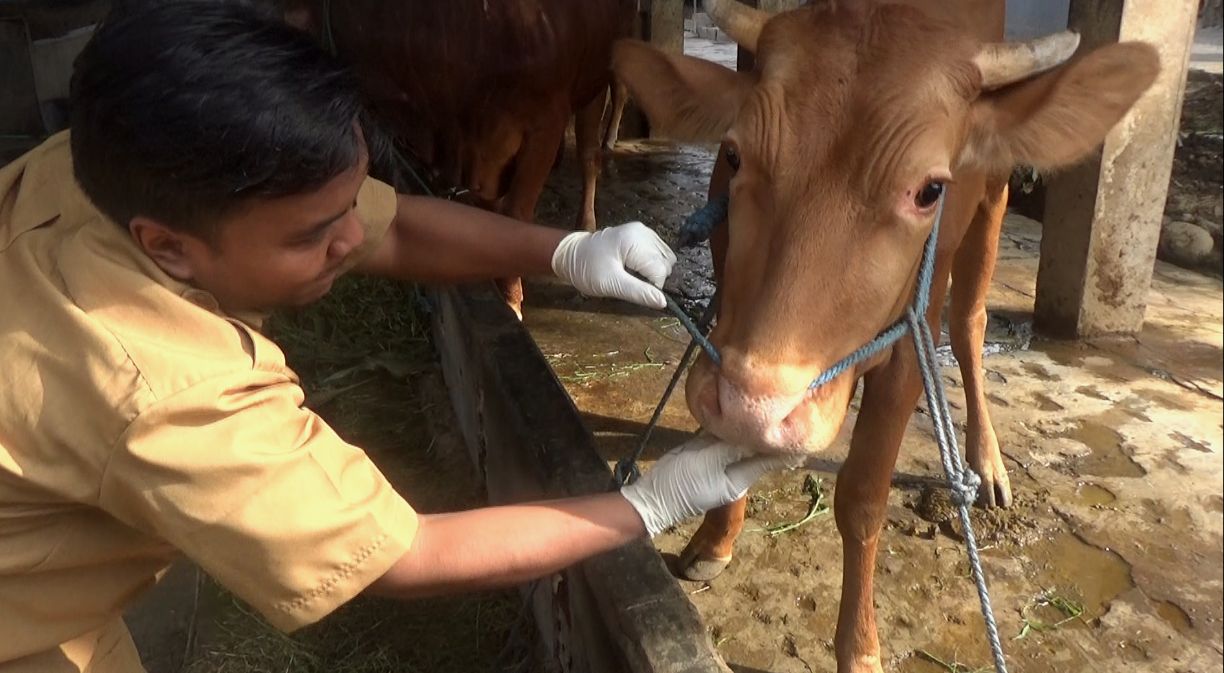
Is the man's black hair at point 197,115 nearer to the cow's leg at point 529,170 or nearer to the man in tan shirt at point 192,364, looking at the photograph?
the man in tan shirt at point 192,364

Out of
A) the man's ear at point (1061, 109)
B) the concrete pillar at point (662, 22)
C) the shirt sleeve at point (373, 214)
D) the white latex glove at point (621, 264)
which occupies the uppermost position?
the concrete pillar at point (662, 22)

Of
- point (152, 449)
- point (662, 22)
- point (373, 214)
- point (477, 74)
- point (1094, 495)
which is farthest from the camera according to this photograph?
point (662, 22)

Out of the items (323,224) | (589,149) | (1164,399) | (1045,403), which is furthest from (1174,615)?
(589,149)

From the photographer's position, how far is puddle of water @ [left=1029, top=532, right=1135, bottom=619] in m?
2.91

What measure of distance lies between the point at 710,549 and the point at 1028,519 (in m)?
1.13

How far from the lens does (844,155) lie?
1.77m

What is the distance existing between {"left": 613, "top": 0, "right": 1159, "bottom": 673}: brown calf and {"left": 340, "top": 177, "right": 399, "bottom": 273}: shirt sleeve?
762 millimetres

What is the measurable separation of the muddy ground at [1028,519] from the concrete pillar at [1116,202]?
17 centimetres

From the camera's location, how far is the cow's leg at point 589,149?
19.9 ft

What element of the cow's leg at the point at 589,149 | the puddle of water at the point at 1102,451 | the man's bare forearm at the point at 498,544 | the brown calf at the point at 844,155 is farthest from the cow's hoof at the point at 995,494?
the cow's leg at the point at 589,149

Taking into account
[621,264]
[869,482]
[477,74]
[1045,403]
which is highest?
[477,74]

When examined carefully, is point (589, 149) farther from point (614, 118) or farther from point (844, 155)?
point (844, 155)

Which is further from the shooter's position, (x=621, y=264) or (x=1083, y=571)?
(x=1083, y=571)

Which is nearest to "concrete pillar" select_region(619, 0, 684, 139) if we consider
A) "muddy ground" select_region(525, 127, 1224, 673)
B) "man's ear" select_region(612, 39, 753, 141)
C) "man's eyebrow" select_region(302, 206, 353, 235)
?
"muddy ground" select_region(525, 127, 1224, 673)
